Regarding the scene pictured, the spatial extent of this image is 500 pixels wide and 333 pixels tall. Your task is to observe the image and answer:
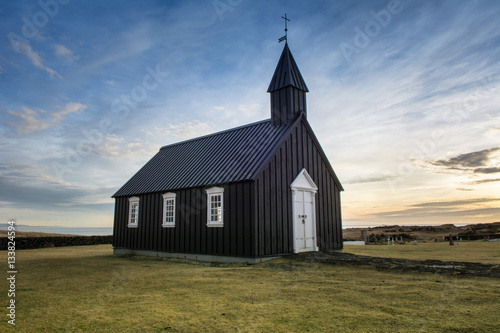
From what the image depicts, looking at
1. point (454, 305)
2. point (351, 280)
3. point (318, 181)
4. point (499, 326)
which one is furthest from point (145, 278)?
point (318, 181)

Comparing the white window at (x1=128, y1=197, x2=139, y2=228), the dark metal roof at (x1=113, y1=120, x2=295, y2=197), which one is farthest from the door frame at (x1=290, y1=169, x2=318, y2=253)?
the white window at (x1=128, y1=197, x2=139, y2=228)

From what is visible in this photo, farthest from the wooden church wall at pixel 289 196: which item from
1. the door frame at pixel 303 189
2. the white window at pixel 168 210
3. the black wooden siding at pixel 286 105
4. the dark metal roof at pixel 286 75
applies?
the white window at pixel 168 210

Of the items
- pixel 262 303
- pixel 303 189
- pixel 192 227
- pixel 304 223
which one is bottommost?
pixel 262 303

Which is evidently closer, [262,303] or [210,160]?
[262,303]

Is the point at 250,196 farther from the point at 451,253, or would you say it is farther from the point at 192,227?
the point at 451,253

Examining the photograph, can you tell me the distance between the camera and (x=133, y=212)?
21062mm

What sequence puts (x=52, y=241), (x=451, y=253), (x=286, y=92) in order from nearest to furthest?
1. (x=451, y=253)
2. (x=286, y=92)
3. (x=52, y=241)

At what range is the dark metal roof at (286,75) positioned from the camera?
17.4m

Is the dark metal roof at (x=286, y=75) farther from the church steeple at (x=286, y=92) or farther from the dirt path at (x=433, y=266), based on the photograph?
the dirt path at (x=433, y=266)

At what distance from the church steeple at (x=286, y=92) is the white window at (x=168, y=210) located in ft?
22.0

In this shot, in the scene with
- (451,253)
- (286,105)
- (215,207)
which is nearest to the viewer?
(215,207)

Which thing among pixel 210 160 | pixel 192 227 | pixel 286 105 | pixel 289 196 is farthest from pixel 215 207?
pixel 286 105

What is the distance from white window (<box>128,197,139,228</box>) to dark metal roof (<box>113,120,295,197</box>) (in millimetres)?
478

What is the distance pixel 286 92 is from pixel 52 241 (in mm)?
22837
